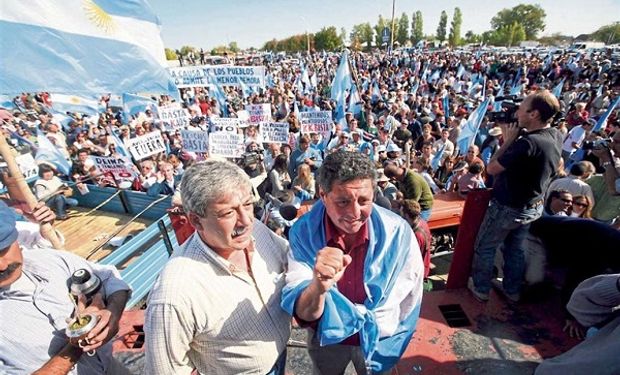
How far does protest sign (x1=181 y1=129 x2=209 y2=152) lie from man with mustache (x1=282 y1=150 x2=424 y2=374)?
5.50m

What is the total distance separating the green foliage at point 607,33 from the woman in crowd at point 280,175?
3865 inches

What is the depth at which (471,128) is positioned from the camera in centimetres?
703

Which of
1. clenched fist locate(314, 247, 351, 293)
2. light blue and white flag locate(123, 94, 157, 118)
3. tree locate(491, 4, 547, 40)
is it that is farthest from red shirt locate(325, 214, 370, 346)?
tree locate(491, 4, 547, 40)

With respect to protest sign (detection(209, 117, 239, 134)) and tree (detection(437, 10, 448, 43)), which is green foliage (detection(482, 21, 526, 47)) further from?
protest sign (detection(209, 117, 239, 134))

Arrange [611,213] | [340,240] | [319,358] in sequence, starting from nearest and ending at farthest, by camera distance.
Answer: [340,240] → [319,358] → [611,213]

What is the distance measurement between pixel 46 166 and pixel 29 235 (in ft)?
17.9

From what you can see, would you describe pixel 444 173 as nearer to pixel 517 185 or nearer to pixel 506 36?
pixel 517 185

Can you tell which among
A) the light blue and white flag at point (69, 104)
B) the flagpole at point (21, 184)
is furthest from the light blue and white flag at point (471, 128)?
the light blue and white flag at point (69, 104)

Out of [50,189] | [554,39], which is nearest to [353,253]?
[50,189]

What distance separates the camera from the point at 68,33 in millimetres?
2713

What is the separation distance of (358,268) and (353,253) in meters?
0.09

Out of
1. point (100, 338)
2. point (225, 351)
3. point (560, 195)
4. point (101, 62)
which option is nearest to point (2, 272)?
point (100, 338)

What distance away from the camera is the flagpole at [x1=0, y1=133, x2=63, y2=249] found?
2.45 meters

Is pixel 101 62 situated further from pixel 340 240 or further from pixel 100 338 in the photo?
pixel 340 240
